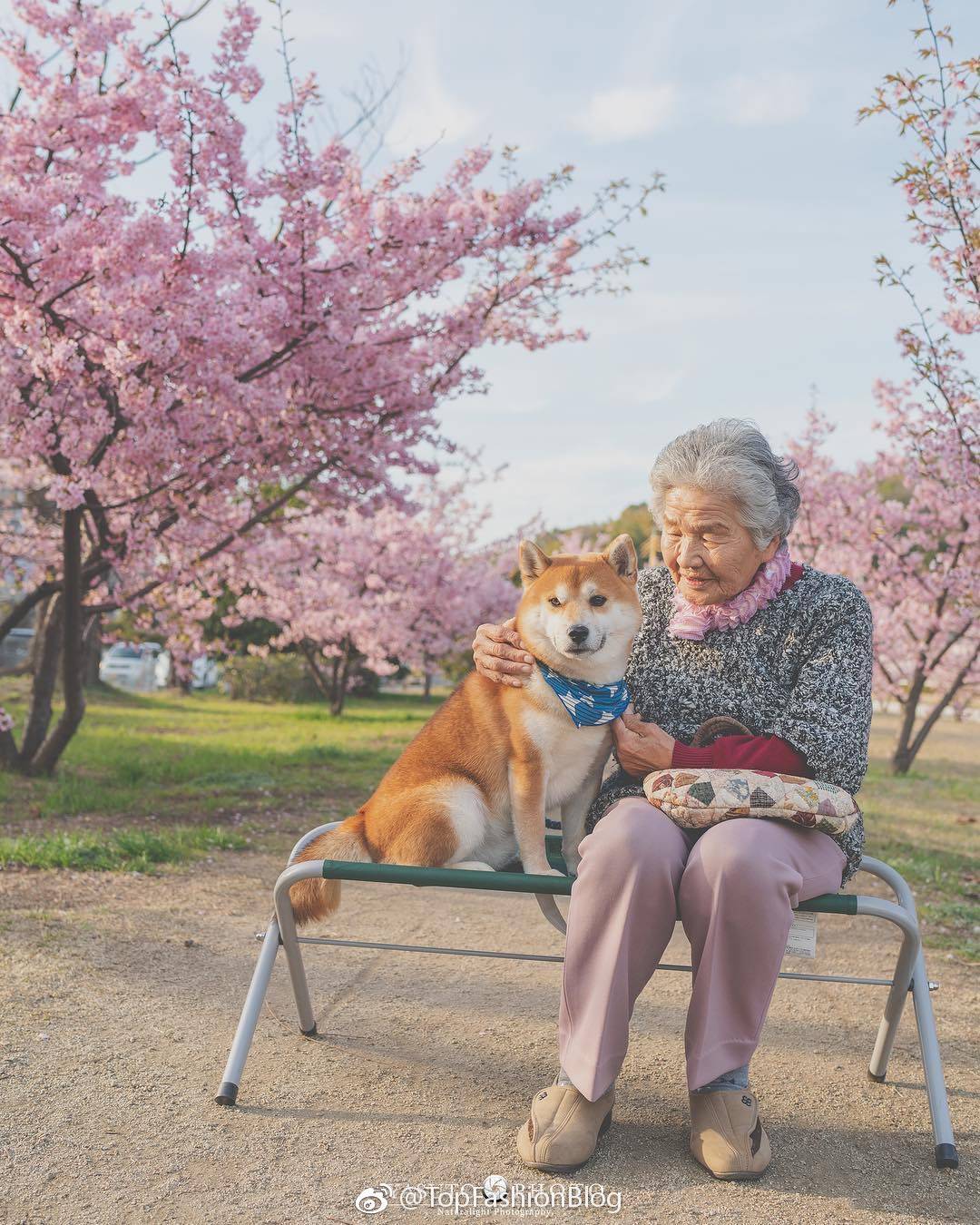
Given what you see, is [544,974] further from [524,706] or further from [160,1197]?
[160,1197]

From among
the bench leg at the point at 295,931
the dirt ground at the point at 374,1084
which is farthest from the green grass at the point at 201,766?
the bench leg at the point at 295,931

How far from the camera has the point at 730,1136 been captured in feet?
7.38

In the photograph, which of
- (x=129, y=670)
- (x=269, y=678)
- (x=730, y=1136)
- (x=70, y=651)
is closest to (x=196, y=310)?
(x=70, y=651)

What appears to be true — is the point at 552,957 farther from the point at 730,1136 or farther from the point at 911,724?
the point at 911,724

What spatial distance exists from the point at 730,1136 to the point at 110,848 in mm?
3549

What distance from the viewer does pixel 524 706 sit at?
8.98ft

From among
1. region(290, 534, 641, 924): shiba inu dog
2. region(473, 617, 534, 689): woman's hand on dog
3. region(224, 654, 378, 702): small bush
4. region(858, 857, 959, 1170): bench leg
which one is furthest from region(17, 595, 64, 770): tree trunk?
region(224, 654, 378, 702): small bush

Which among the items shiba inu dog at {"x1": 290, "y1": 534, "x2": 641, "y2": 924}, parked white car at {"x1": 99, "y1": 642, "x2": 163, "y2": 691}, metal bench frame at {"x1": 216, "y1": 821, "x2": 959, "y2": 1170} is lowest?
parked white car at {"x1": 99, "y1": 642, "x2": 163, "y2": 691}

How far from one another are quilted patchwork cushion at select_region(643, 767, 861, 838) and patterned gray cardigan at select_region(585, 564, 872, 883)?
119 mm

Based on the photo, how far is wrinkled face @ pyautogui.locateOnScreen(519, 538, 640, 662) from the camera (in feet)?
8.73

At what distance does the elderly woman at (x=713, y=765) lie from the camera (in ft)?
7.25

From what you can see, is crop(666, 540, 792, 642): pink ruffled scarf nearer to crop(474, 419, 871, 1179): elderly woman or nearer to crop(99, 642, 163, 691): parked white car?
crop(474, 419, 871, 1179): elderly woman

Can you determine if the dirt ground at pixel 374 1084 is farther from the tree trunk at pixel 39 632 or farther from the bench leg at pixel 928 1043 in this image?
the tree trunk at pixel 39 632

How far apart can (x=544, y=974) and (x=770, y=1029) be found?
31.6 inches
